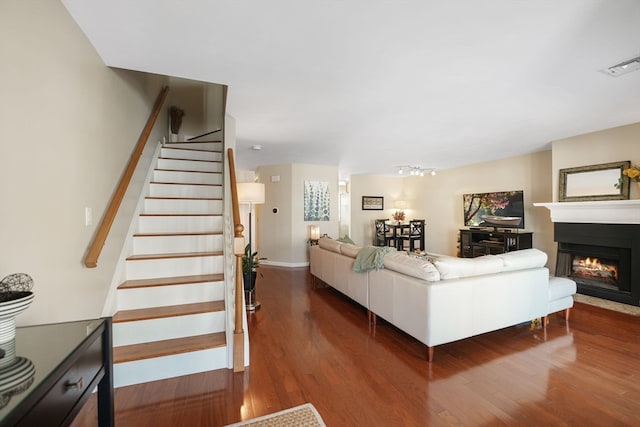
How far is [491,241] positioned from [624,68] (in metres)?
4.01

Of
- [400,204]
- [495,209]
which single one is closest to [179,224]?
[495,209]

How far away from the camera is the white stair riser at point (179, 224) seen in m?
2.93

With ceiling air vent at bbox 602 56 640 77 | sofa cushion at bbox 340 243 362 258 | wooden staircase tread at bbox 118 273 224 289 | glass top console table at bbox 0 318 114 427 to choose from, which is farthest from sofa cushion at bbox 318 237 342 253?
ceiling air vent at bbox 602 56 640 77

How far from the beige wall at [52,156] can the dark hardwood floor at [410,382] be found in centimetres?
86

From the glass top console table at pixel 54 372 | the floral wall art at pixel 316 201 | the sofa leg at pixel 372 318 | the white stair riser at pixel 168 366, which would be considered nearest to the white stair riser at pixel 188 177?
the white stair riser at pixel 168 366

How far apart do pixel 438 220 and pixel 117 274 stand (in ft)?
22.8

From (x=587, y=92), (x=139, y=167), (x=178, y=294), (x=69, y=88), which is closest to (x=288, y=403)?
(x=178, y=294)

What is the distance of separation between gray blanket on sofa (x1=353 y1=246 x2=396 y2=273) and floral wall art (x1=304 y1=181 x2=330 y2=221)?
3300mm

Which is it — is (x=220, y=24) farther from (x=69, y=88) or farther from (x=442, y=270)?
(x=442, y=270)

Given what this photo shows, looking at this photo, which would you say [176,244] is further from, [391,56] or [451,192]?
[451,192]

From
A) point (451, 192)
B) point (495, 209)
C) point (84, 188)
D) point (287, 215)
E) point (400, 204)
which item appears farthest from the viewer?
point (400, 204)

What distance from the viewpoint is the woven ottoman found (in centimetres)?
301

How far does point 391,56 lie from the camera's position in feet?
6.65

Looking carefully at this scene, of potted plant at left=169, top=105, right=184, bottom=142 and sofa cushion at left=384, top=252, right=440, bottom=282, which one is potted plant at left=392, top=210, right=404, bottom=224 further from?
potted plant at left=169, top=105, right=184, bottom=142
